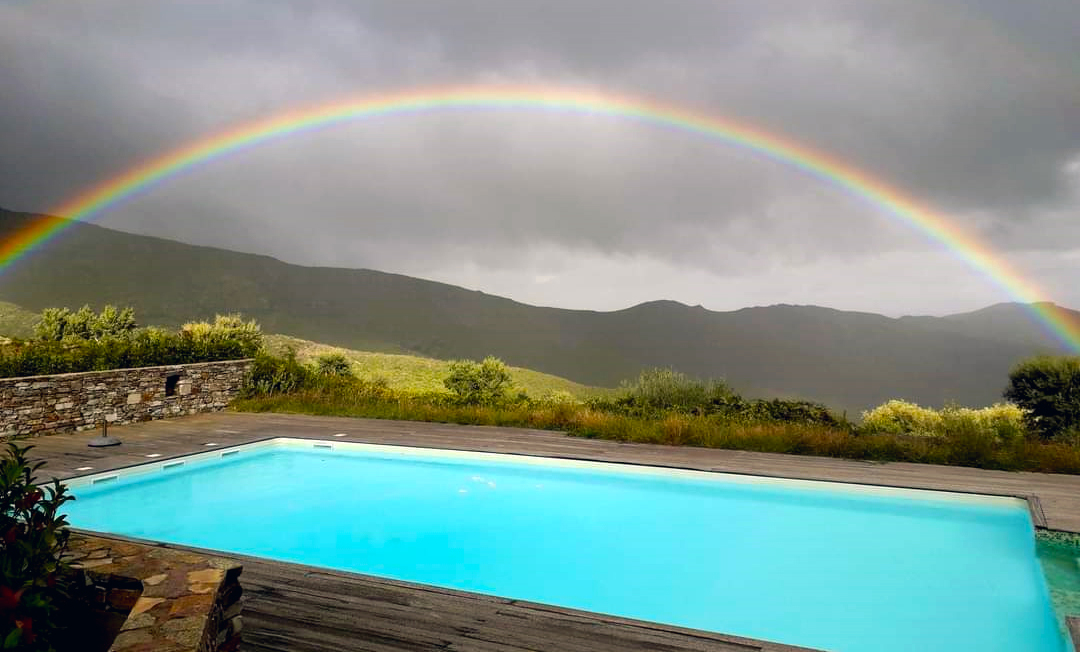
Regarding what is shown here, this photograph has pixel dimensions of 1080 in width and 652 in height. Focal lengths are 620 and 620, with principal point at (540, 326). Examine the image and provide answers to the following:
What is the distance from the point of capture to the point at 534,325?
5331cm

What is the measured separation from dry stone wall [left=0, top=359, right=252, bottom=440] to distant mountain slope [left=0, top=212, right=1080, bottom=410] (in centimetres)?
2334

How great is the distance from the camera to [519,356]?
46250 mm

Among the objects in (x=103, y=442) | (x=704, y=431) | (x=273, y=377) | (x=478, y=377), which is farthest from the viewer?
(x=478, y=377)

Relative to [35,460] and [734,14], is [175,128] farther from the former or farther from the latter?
[734,14]

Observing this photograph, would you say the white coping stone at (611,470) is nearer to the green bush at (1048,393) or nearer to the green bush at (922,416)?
the green bush at (1048,393)

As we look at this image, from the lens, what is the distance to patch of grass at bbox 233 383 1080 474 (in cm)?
745

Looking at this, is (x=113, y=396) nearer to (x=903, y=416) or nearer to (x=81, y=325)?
(x=81, y=325)

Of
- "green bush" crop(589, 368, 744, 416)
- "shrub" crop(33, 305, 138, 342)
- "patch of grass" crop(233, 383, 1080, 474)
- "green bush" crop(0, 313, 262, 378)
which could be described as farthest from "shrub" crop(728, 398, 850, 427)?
"shrub" crop(33, 305, 138, 342)

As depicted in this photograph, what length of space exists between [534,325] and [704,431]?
146ft

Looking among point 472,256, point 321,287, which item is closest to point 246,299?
point 321,287

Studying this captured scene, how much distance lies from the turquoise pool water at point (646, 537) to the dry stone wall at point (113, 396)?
10.5ft

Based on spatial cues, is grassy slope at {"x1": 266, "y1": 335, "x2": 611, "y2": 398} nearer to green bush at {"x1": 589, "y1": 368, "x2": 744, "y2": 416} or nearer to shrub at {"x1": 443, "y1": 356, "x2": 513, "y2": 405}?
shrub at {"x1": 443, "y1": 356, "x2": 513, "y2": 405}

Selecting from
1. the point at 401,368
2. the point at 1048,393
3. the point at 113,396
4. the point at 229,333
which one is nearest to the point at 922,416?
the point at 1048,393

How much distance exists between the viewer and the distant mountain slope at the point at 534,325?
120ft
